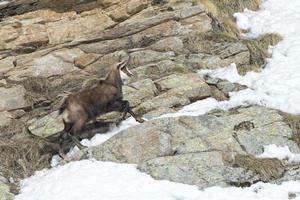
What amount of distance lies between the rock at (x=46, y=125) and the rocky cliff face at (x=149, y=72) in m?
0.02

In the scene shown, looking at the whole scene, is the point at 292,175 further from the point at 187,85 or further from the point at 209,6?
the point at 209,6

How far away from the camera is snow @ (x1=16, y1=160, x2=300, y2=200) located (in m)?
9.08

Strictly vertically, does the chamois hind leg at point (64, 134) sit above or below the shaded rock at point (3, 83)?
above

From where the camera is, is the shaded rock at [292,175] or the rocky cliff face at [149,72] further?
the rocky cliff face at [149,72]

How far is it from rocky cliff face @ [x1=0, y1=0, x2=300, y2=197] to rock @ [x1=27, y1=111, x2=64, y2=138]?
0.08ft

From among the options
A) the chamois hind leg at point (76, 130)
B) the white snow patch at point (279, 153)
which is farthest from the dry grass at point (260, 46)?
the chamois hind leg at point (76, 130)

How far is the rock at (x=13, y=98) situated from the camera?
42.6 feet

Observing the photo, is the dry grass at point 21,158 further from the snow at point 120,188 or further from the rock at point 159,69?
the rock at point 159,69

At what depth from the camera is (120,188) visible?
931 centimetres

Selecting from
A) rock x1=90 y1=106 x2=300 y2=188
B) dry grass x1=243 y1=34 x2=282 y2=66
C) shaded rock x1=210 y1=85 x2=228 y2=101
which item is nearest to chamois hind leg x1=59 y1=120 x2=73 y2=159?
rock x1=90 y1=106 x2=300 y2=188

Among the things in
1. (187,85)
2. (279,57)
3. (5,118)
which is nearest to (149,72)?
(187,85)

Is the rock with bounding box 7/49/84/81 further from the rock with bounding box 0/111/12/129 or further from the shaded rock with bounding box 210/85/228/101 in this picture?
the shaded rock with bounding box 210/85/228/101

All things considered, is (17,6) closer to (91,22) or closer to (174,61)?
(91,22)

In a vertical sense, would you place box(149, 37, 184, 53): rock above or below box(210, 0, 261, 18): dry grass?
above
